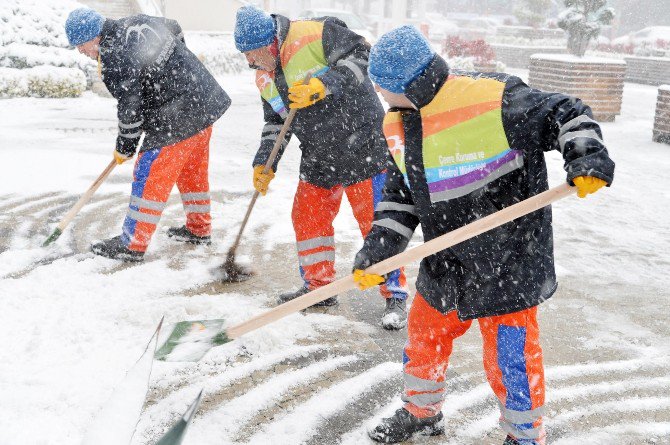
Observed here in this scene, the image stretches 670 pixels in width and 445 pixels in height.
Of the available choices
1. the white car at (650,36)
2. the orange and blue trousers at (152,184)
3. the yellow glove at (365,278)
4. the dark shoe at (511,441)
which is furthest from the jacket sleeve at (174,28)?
the white car at (650,36)

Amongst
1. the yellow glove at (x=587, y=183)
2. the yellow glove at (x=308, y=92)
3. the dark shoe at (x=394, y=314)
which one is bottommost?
the dark shoe at (x=394, y=314)

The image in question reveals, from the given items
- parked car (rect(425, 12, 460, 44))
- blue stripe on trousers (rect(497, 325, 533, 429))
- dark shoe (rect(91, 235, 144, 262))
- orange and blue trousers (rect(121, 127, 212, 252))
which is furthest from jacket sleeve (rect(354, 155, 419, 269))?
parked car (rect(425, 12, 460, 44))

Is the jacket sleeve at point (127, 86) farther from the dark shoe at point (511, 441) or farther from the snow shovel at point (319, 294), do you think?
the dark shoe at point (511, 441)

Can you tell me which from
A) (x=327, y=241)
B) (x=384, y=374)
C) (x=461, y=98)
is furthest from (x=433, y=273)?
(x=327, y=241)

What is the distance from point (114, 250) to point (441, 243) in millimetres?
2847

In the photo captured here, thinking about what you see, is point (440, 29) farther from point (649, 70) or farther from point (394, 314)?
point (394, 314)

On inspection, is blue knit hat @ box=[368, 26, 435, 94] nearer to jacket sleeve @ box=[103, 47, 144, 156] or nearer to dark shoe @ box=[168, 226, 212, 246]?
jacket sleeve @ box=[103, 47, 144, 156]

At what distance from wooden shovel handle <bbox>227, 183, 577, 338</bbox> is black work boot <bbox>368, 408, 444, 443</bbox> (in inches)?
25.3

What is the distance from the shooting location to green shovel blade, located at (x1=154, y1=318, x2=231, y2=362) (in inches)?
105

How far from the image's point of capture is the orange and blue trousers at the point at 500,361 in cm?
223

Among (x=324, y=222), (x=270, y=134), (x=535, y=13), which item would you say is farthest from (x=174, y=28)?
(x=535, y=13)

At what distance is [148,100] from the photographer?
4203mm

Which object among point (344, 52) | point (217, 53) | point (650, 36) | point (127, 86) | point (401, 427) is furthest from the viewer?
point (650, 36)

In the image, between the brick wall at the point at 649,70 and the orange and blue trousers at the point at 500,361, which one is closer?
the orange and blue trousers at the point at 500,361
